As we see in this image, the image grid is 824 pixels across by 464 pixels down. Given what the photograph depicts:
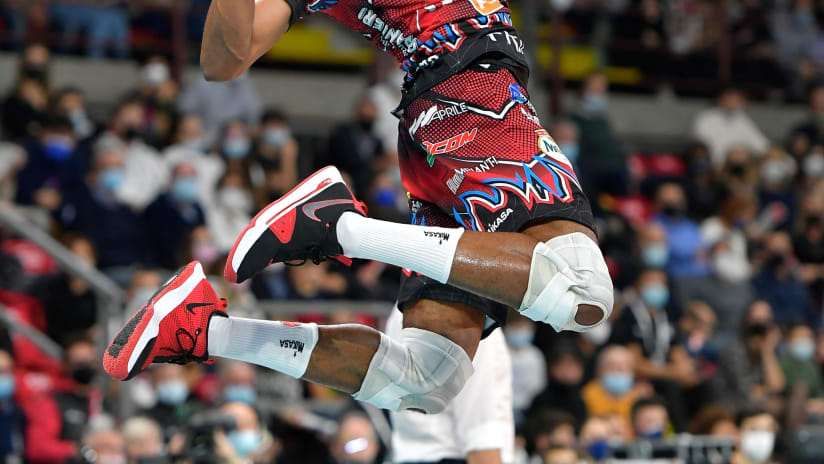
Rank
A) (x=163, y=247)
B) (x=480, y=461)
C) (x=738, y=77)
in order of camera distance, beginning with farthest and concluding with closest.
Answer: (x=738, y=77) < (x=163, y=247) < (x=480, y=461)

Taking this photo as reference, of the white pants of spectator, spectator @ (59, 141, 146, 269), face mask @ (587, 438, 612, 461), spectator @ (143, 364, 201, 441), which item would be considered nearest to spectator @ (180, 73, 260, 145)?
spectator @ (59, 141, 146, 269)

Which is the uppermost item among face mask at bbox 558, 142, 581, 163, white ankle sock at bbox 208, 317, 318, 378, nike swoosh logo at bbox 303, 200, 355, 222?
nike swoosh logo at bbox 303, 200, 355, 222

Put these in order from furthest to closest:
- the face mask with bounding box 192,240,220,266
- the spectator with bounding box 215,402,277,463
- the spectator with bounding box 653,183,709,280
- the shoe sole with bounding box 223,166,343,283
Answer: the spectator with bounding box 653,183,709,280, the face mask with bounding box 192,240,220,266, the spectator with bounding box 215,402,277,463, the shoe sole with bounding box 223,166,343,283

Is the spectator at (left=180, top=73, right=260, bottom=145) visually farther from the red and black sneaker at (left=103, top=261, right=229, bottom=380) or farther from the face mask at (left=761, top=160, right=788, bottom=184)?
the red and black sneaker at (left=103, top=261, right=229, bottom=380)

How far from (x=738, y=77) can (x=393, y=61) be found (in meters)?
5.18

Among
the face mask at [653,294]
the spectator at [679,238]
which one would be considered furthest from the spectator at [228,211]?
the spectator at [679,238]

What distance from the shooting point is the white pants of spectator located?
506 centimetres

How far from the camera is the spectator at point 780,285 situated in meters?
11.1

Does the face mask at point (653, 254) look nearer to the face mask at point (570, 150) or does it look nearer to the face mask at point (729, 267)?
the face mask at point (729, 267)

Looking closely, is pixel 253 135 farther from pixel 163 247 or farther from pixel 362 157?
pixel 163 247

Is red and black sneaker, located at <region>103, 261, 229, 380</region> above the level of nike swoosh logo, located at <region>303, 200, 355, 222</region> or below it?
below

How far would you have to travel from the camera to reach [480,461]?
16.5ft

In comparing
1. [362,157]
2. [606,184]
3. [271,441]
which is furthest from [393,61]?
[271,441]

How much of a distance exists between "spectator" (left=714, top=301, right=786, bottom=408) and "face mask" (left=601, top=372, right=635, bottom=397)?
3.50ft
